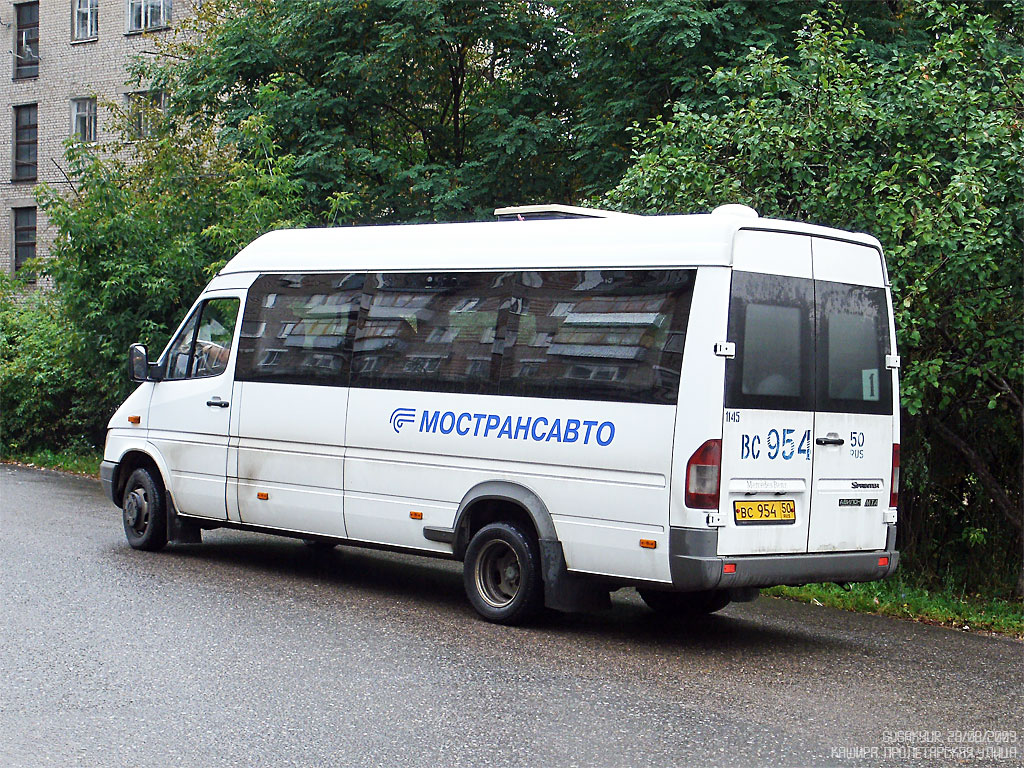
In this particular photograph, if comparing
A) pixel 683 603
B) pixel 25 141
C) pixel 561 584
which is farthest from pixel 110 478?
pixel 25 141

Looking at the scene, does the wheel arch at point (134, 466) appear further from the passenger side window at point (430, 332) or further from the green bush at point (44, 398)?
the green bush at point (44, 398)

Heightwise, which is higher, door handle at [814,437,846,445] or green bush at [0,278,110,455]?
door handle at [814,437,846,445]

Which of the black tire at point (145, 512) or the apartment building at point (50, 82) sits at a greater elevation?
the apartment building at point (50, 82)

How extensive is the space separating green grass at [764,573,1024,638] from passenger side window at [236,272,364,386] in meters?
3.83

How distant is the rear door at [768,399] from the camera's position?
26.1 ft

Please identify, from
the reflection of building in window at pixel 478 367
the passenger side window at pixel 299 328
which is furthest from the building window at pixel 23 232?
the reflection of building in window at pixel 478 367

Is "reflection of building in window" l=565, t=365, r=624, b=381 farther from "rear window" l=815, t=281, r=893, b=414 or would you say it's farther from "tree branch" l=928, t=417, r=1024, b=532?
"tree branch" l=928, t=417, r=1024, b=532

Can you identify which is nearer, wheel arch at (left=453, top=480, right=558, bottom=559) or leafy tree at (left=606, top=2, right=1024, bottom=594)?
wheel arch at (left=453, top=480, right=558, bottom=559)

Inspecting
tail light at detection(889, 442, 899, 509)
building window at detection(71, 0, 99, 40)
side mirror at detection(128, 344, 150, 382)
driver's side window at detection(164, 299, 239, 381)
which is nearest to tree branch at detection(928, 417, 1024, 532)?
tail light at detection(889, 442, 899, 509)

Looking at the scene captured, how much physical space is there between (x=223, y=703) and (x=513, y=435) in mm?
2962

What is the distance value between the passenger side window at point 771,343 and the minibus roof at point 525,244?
304 mm

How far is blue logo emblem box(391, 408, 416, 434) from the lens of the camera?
9.46 m

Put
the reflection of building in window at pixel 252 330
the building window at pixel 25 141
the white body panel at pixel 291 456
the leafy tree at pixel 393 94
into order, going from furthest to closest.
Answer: the building window at pixel 25 141 < the leafy tree at pixel 393 94 < the reflection of building in window at pixel 252 330 < the white body panel at pixel 291 456

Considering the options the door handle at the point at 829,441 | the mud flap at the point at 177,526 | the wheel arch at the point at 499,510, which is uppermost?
the door handle at the point at 829,441
